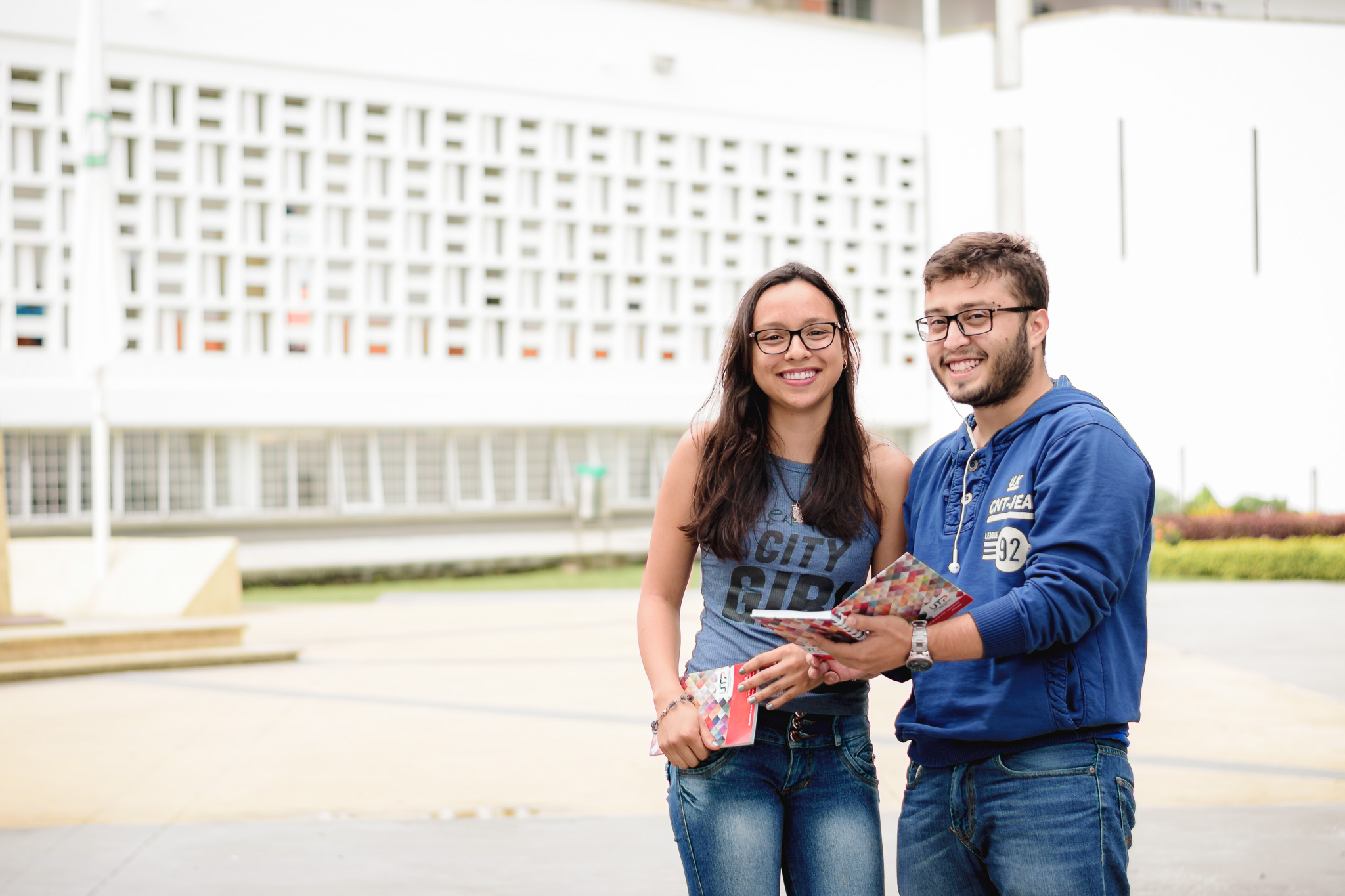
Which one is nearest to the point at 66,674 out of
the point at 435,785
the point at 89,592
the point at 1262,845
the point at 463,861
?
the point at 89,592

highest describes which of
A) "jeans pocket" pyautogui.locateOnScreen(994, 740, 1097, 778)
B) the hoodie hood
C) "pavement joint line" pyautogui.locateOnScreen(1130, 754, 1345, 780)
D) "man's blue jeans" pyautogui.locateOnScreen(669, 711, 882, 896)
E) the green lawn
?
the hoodie hood

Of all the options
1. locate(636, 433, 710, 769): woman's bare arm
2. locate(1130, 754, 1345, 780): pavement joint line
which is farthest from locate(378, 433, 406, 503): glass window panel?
locate(636, 433, 710, 769): woman's bare arm

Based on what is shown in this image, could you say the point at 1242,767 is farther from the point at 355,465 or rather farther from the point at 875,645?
the point at 355,465

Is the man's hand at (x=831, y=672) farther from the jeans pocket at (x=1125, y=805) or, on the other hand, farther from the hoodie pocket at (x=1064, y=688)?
the jeans pocket at (x=1125, y=805)

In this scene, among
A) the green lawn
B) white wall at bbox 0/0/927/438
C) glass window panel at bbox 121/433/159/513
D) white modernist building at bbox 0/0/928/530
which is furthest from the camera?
glass window panel at bbox 121/433/159/513

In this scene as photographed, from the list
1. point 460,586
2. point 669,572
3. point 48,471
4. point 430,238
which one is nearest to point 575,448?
point 430,238

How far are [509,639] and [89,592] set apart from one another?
399cm

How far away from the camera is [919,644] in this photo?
6.51 ft

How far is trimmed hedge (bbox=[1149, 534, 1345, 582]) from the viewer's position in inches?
582

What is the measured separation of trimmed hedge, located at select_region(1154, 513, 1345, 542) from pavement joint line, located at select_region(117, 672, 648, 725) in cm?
1227

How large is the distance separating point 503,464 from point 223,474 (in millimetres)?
4824

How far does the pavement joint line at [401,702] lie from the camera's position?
6910 millimetres

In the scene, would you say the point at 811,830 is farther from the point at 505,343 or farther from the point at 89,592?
the point at 505,343

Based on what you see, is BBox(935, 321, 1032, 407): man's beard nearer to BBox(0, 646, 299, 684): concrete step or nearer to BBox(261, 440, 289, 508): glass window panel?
BBox(0, 646, 299, 684): concrete step
